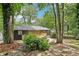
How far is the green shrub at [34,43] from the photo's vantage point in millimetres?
4316

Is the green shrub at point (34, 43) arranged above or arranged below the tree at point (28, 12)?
below

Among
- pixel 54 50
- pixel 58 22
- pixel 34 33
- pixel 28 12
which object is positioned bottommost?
pixel 54 50

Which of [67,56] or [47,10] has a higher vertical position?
[47,10]

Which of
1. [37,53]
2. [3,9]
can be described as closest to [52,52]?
[37,53]

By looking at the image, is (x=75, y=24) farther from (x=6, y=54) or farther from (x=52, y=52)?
(x=6, y=54)

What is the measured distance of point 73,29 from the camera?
430cm

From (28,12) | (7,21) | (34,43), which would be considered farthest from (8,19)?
(34,43)

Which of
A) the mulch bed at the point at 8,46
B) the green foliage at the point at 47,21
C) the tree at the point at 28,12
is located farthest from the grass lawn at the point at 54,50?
the tree at the point at 28,12

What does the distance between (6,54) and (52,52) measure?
0.49m

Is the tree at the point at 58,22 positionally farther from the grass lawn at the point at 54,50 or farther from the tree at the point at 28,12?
the tree at the point at 28,12

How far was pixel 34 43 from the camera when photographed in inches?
170

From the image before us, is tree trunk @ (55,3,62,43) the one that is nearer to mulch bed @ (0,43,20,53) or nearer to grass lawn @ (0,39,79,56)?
grass lawn @ (0,39,79,56)

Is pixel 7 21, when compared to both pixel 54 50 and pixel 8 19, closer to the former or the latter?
pixel 8 19

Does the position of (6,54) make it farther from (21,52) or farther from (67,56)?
(67,56)
